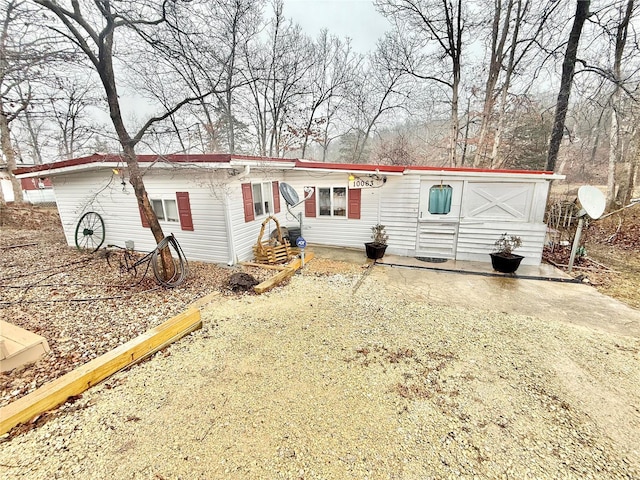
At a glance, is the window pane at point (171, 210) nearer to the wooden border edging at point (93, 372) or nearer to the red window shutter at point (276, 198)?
the red window shutter at point (276, 198)

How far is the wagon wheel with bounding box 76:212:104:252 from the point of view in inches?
310

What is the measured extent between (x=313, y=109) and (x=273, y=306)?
49.9ft

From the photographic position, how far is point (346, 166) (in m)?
7.07

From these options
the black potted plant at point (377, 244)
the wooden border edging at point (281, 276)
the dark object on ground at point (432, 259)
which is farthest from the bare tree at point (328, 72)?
the dark object on ground at point (432, 259)

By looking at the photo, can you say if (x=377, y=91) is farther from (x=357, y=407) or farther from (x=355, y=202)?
(x=357, y=407)

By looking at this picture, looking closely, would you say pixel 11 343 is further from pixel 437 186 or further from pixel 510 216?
pixel 510 216

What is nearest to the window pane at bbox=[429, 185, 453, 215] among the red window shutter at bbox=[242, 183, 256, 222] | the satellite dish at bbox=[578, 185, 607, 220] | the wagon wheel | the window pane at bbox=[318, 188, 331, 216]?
the satellite dish at bbox=[578, 185, 607, 220]

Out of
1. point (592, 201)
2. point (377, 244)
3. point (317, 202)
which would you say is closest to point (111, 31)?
point (317, 202)

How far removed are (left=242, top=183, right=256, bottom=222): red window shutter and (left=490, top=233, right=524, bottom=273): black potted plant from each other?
6.14 meters

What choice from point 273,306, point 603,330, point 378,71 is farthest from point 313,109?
point 603,330

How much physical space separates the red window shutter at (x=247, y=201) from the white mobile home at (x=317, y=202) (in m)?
0.03

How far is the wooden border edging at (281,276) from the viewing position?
16.6 ft

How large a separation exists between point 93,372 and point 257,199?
533cm

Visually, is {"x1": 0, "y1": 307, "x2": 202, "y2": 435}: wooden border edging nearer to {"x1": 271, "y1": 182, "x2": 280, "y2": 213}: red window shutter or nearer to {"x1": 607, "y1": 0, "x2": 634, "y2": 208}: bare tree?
{"x1": 271, "y1": 182, "x2": 280, "y2": 213}: red window shutter
